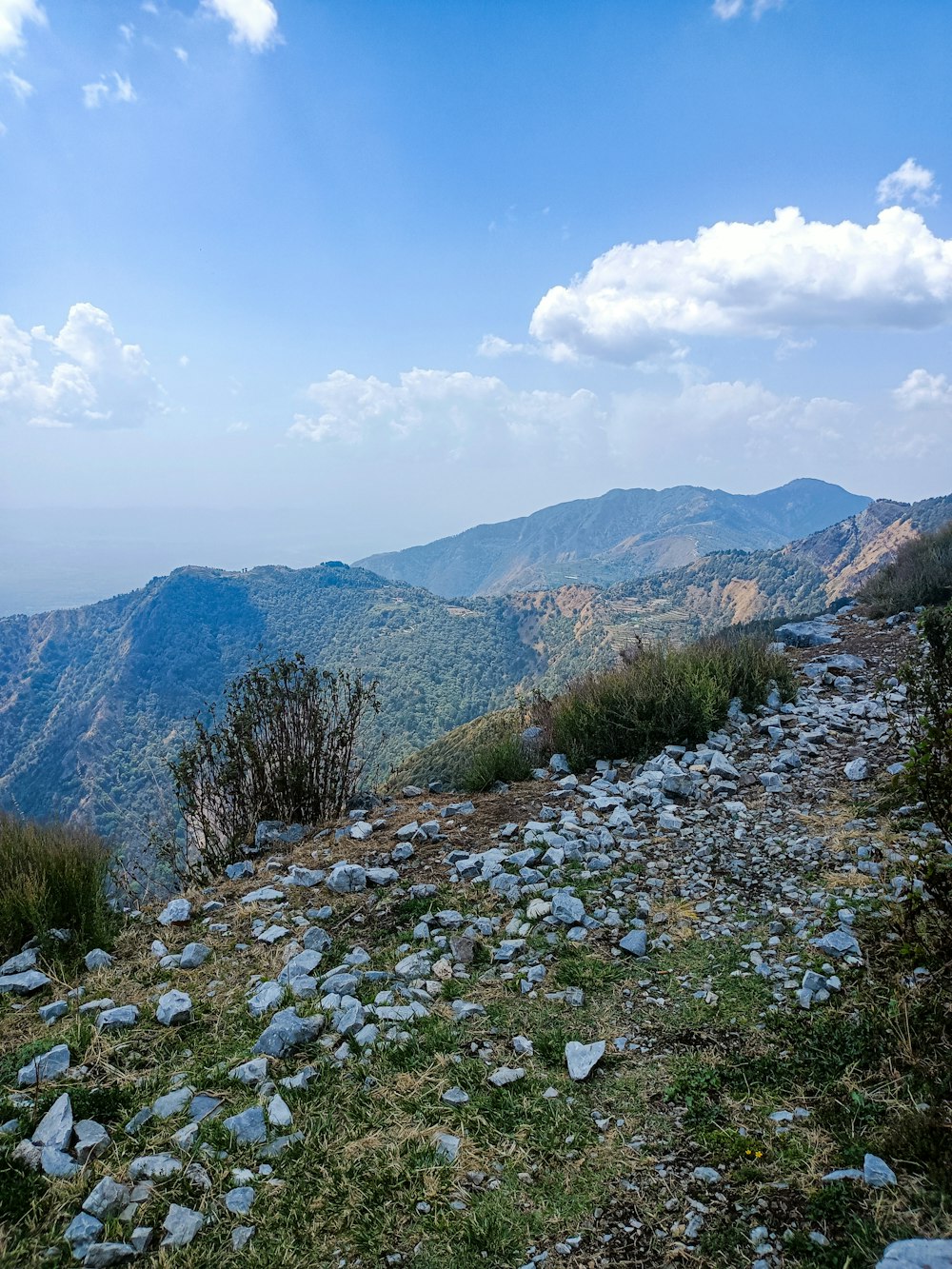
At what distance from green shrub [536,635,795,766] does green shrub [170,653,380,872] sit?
2.31 meters

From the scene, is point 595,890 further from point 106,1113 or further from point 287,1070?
point 106,1113

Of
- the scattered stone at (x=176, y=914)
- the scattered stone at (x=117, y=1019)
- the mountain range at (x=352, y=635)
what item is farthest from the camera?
the mountain range at (x=352, y=635)

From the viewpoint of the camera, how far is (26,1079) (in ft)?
9.29

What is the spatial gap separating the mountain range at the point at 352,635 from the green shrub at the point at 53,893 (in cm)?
4335

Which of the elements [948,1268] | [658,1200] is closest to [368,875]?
[658,1200]

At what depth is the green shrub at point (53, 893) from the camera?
4078mm

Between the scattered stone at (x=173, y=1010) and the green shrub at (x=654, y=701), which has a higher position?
the green shrub at (x=654, y=701)

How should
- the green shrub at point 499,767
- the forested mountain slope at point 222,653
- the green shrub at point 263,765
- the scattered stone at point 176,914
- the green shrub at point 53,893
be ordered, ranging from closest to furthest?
the green shrub at point 53,893 < the scattered stone at point 176,914 < the green shrub at point 263,765 < the green shrub at point 499,767 < the forested mountain slope at point 222,653

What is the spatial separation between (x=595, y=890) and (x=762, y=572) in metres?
97.0

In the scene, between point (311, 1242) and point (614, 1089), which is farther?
point (614, 1089)

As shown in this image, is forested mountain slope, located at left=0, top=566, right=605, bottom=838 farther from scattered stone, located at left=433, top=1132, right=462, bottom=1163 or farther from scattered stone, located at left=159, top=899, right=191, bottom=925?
scattered stone, located at left=433, top=1132, right=462, bottom=1163

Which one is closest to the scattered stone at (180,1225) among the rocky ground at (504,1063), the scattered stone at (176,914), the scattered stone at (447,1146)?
the rocky ground at (504,1063)

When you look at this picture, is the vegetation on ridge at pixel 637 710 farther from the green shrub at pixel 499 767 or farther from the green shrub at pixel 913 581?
the green shrub at pixel 913 581

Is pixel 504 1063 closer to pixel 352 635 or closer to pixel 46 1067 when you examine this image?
pixel 46 1067
